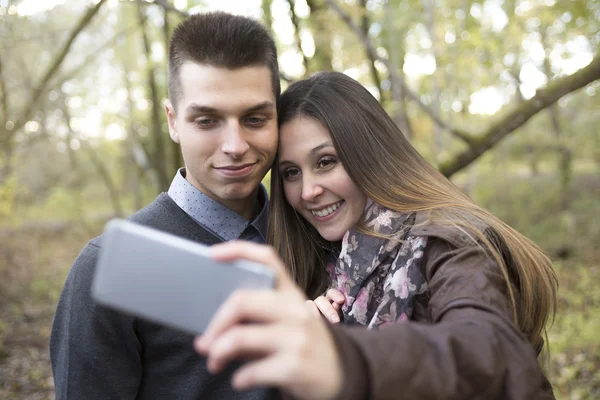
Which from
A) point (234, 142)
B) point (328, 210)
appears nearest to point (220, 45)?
point (234, 142)

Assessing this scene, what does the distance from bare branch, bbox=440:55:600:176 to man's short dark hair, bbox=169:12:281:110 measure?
1.75 meters

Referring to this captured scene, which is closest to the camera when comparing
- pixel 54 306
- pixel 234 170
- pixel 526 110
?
pixel 234 170

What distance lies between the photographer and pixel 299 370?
31.0 inches

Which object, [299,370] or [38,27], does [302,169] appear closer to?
[299,370]

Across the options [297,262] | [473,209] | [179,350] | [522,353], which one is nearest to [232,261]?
[522,353]

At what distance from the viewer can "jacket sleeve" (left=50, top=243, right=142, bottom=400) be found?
1.71 metres

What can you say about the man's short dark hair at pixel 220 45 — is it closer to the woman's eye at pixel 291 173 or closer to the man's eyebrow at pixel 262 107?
the man's eyebrow at pixel 262 107

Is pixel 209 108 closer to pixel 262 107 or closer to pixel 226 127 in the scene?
pixel 226 127

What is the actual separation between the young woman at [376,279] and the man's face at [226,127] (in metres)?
0.15

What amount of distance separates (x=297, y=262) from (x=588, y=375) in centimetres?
556

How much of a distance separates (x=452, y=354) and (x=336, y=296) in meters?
1.07

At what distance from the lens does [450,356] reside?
0.98m

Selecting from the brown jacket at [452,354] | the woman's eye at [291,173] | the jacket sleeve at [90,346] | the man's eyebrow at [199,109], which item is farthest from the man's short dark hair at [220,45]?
the brown jacket at [452,354]

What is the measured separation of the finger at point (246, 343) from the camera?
2.63 feet
